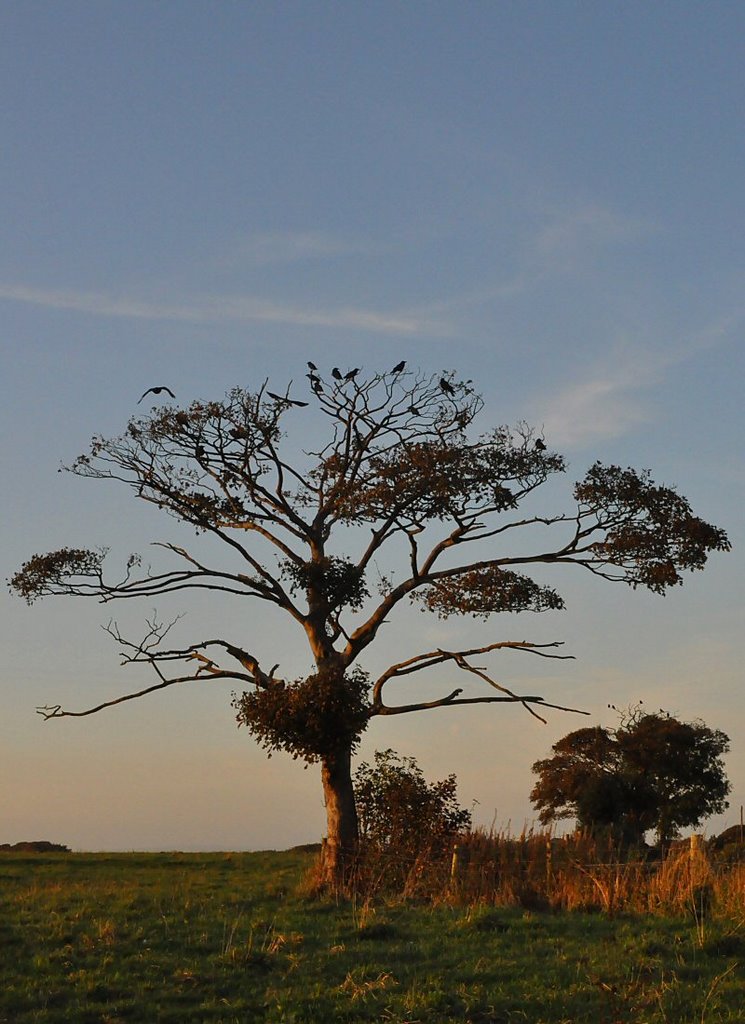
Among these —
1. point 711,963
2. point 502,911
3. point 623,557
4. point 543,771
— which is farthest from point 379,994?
point 543,771

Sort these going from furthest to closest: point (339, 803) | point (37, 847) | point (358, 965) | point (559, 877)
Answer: point (37, 847)
point (339, 803)
point (559, 877)
point (358, 965)

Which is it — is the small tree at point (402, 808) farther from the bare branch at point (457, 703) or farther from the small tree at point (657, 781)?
the small tree at point (657, 781)

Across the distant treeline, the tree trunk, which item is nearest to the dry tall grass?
Result: the tree trunk

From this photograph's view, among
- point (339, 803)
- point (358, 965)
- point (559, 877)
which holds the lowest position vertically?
point (358, 965)

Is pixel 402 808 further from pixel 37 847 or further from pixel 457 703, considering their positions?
pixel 37 847

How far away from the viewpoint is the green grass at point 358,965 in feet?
40.4

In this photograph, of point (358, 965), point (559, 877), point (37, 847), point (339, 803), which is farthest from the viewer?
point (37, 847)

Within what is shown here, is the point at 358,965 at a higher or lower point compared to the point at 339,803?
lower

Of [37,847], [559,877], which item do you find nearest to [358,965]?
[559,877]

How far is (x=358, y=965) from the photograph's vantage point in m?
14.5

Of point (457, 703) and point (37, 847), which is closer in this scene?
point (457, 703)

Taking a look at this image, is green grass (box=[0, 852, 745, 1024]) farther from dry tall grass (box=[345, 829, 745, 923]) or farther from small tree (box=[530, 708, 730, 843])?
small tree (box=[530, 708, 730, 843])

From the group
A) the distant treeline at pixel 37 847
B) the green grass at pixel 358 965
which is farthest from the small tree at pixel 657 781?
the green grass at pixel 358 965

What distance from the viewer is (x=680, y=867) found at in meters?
19.4
